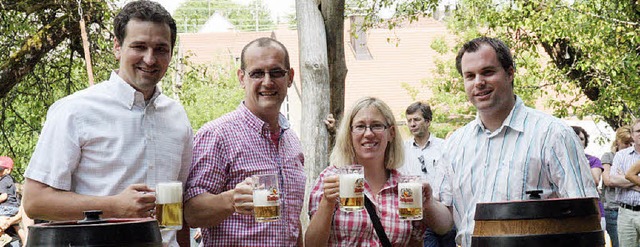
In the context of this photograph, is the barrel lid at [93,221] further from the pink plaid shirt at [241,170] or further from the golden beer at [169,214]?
the pink plaid shirt at [241,170]

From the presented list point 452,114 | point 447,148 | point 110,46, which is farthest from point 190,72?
point 452,114

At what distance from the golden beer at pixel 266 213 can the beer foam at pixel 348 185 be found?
1.16 ft

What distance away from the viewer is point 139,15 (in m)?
4.17

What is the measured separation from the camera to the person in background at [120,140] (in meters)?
3.88

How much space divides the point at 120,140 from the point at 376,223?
4.49 feet

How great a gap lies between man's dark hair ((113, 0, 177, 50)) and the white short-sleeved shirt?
20cm

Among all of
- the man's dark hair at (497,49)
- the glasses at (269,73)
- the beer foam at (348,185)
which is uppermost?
the man's dark hair at (497,49)

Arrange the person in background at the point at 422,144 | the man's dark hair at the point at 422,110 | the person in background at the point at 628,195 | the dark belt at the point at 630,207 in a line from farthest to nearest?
the dark belt at the point at 630,207 < the person in background at the point at 628,195 < the man's dark hair at the point at 422,110 < the person in background at the point at 422,144

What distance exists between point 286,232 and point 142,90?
104 cm

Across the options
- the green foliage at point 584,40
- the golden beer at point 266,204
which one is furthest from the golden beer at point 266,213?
the green foliage at point 584,40

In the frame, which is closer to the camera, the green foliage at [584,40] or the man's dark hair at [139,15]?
the man's dark hair at [139,15]

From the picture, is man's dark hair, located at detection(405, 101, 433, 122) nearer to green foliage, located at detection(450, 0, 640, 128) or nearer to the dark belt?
the dark belt

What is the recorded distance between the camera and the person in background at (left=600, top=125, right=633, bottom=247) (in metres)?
11.6

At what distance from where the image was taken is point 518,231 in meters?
3.83
